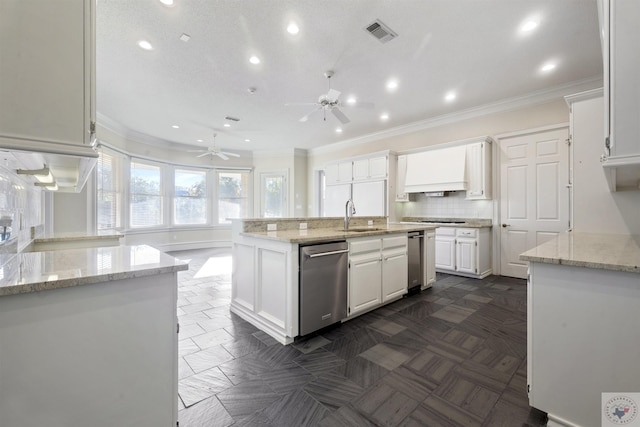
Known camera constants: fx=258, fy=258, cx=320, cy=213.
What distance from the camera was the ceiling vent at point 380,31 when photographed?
8.68 feet

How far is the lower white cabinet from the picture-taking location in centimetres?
268

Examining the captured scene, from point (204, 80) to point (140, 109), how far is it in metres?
2.06

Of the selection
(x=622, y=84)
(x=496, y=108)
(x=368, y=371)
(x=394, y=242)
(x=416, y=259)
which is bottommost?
(x=368, y=371)

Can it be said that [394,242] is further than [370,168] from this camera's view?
No

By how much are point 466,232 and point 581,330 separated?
337 centimetres

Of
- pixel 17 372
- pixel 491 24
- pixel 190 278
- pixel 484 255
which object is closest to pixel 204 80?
pixel 190 278

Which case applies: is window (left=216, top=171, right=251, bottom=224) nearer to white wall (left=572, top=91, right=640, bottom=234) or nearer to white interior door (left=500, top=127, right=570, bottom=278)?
white interior door (left=500, top=127, right=570, bottom=278)

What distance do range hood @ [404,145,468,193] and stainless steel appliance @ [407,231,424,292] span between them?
174 cm

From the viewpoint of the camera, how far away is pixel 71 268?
111 cm

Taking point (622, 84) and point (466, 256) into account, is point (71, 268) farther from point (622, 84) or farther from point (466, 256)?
point (466, 256)

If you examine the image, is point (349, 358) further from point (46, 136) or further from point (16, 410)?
point (46, 136)

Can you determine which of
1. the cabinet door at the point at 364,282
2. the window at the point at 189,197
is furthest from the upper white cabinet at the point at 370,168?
the window at the point at 189,197

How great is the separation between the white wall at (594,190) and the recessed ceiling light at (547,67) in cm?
151

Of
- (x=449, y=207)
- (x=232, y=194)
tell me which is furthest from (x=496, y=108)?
(x=232, y=194)
